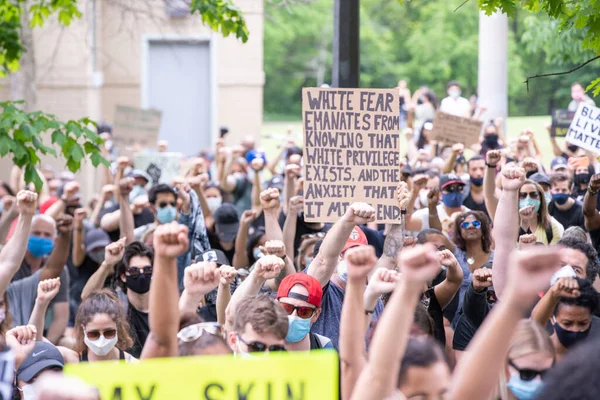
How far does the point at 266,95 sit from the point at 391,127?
48.2m

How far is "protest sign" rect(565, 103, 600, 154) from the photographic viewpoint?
9.41 meters

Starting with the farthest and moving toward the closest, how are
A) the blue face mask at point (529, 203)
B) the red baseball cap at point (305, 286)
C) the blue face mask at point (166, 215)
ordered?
the blue face mask at point (166, 215) → the blue face mask at point (529, 203) → the red baseball cap at point (305, 286)

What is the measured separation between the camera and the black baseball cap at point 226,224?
30.9ft

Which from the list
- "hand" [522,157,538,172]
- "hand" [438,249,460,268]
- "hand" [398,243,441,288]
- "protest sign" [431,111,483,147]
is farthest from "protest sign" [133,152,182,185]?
"hand" [398,243,441,288]

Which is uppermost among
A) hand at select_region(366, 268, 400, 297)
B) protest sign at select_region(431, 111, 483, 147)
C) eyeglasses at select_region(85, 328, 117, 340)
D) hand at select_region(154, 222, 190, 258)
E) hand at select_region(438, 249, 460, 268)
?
protest sign at select_region(431, 111, 483, 147)

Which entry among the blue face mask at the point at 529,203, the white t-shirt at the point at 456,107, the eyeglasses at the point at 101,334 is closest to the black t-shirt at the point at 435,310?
the blue face mask at the point at 529,203

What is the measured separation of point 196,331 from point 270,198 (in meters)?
2.80

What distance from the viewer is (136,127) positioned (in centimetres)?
1638

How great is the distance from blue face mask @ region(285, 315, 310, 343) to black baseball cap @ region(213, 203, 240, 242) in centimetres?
421

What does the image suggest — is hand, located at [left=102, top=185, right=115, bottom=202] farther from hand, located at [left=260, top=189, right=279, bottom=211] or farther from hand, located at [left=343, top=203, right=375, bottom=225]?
hand, located at [left=343, top=203, right=375, bottom=225]

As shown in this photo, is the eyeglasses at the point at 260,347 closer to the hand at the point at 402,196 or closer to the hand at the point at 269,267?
the hand at the point at 269,267

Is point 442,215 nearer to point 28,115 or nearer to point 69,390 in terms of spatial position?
point 28,115

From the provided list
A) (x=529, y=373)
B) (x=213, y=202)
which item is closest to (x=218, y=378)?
(x=529, y=373)

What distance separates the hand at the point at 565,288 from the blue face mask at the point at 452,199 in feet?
13.7
